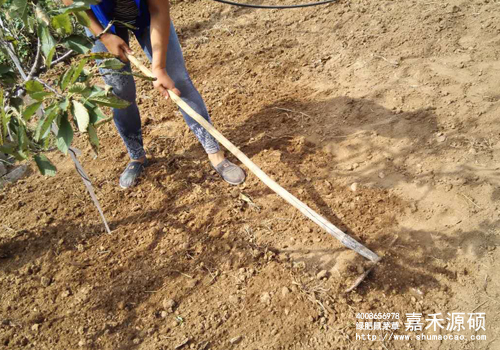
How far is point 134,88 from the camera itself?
2.37 meters

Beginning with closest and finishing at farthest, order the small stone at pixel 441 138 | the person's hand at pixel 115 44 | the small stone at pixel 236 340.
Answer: the small stone at pixel 236 340 < the person's hand at pixel 115 44 < the small stone at pixel 441 138

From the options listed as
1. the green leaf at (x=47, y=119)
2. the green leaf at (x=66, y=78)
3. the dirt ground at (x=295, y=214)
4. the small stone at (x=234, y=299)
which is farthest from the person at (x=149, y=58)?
the small stone at (x=234, y=299)

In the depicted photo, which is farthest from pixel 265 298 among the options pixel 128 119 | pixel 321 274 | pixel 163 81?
pixel 128 119

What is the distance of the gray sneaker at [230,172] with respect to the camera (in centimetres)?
255

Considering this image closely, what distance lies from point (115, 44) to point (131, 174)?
3.15 ft

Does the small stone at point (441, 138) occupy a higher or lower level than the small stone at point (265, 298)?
lower

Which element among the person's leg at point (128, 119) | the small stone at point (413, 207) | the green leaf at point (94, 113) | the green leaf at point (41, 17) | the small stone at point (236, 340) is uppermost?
the green leaf at point (41, 17)

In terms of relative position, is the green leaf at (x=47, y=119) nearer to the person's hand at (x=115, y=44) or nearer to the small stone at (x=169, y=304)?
the person's hand at (x=115, y=44)

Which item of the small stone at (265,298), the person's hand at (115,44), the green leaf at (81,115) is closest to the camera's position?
the green leaf at (81,115)

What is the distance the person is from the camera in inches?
78.1

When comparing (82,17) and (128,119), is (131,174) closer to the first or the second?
(128,119)

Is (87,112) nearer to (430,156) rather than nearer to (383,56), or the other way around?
A: (430,156)

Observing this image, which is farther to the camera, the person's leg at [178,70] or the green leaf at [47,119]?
the person's leg at [178,70]

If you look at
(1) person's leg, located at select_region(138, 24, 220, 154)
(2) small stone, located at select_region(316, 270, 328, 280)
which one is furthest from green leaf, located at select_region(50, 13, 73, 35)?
(2) small stone, located at select_region(316, 270, 328, 280)
